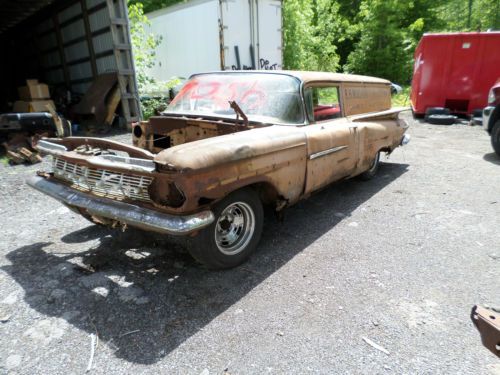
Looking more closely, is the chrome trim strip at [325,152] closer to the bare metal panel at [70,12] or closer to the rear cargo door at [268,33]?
the rear cargo door at [268,33]

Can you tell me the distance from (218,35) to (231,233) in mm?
8109

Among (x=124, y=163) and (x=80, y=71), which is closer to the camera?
(x=124, y=163)

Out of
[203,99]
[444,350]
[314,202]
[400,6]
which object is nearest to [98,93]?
[203,99]

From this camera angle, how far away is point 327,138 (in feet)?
12.2

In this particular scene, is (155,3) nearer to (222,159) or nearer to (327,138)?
(327,138)

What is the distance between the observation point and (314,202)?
4621mm

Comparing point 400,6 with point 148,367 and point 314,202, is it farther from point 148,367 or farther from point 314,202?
point 148,367

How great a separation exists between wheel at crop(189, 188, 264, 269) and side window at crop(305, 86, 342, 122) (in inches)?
50.1

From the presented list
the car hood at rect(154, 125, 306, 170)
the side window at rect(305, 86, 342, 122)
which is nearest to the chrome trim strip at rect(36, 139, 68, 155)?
the car hood at rect(154, 125, 306, 170)

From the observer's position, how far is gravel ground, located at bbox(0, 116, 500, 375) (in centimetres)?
→ 212

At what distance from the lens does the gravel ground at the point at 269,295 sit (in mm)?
2117

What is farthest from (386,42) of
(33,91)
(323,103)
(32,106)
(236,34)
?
(323,103)

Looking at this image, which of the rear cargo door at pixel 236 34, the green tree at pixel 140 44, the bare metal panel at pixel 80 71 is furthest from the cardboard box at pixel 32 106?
the rear cargo door at pixel 236 34

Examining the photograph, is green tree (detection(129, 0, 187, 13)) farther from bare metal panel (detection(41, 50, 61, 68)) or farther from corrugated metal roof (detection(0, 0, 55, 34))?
bare metal panel (detection(41, 50, 61, 68))
